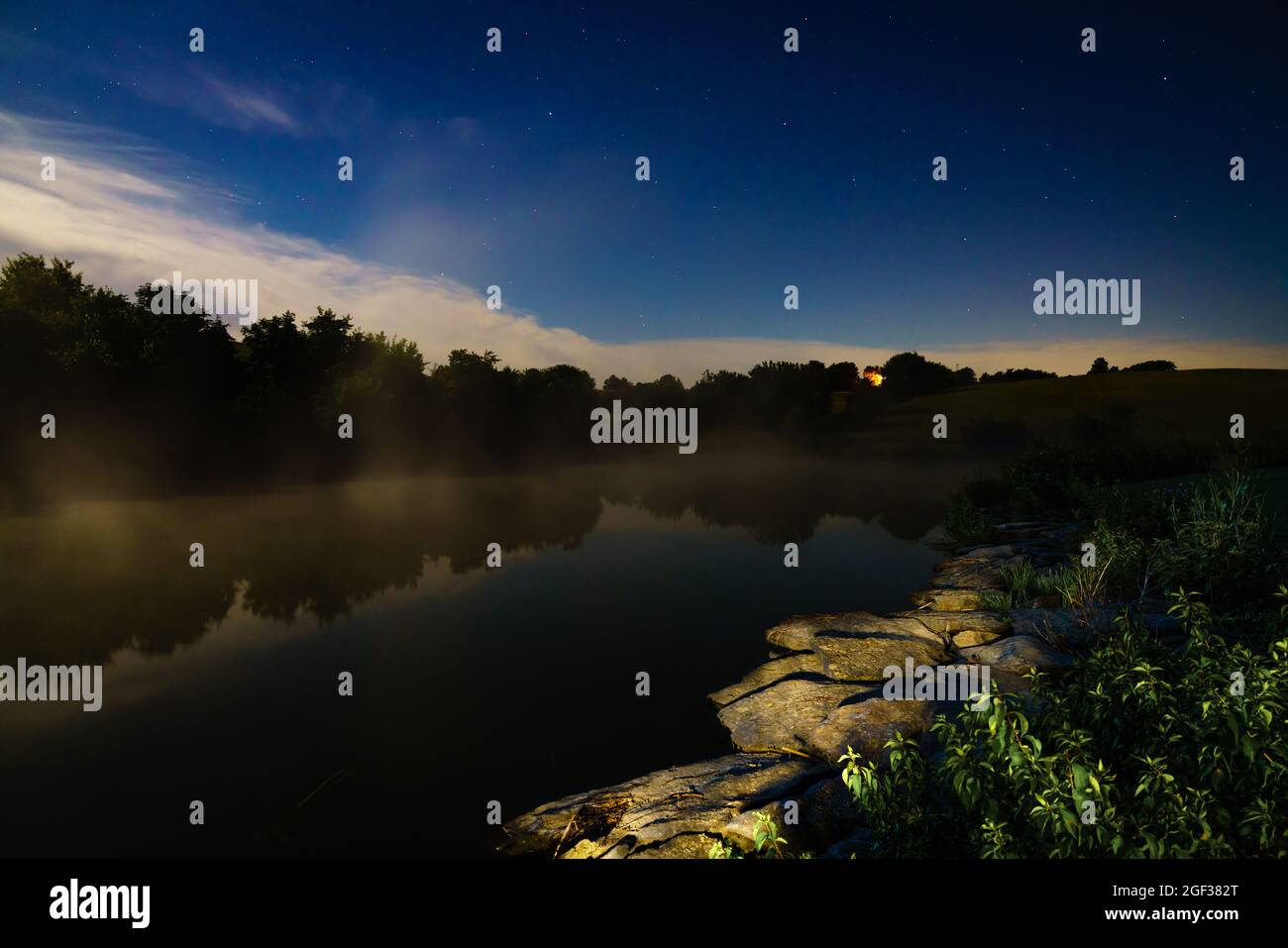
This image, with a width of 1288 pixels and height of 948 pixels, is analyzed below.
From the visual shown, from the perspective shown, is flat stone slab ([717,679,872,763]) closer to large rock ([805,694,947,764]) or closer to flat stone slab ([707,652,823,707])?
large rock ([805,694,947,764])

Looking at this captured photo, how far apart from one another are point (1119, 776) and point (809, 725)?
16.8ft

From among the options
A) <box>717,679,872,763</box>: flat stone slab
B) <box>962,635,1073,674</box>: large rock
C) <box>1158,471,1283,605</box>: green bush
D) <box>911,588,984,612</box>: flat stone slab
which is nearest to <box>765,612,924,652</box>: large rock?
<box>911,588,984,612</box>: flat stone slab

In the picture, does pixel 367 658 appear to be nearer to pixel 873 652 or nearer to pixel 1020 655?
pixel 873 652

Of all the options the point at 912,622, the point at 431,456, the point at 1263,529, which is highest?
the point at 431,456

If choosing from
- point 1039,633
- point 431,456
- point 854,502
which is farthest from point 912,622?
point 431,456

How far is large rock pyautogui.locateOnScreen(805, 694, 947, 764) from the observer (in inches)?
335

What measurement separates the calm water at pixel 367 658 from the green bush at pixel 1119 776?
5.51 m

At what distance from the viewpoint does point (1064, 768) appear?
14.0ft

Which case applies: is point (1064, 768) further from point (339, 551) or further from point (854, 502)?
point (854, 502)

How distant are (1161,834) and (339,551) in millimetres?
25512

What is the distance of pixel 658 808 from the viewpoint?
7.35m

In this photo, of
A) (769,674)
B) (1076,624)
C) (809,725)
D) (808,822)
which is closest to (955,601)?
(1076,624)

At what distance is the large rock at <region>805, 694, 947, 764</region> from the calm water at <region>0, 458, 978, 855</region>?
77.8 inches

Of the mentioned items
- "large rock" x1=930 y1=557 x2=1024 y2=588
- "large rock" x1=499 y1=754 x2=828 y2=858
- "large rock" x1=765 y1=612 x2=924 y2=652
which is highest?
"large rock" x1=930 y1=557 x2=1024 y2=588
